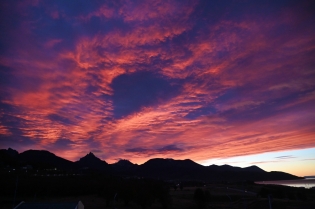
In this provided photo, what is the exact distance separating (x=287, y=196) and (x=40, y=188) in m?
103

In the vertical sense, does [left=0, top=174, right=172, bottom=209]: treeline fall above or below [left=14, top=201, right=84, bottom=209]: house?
above

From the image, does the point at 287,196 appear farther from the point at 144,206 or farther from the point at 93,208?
the point at 93,208

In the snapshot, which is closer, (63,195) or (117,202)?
(117,202)

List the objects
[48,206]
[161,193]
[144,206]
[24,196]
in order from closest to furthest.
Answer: [48,206] < [144,206] < [161,193] < [24,196]

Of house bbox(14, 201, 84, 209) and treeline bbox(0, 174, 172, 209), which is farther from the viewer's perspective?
treeline bbox(0, 174, 172, 209)

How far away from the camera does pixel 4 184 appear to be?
110938 millimetres

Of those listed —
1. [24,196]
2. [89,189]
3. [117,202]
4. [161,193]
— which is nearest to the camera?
[161,193]

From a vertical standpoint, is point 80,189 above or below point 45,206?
above

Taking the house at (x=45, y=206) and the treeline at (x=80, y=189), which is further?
the treeline at (x=80, y=189)

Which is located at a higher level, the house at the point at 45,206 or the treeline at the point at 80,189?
the treeline at the point at 80,189

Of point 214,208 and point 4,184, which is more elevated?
point 4,184

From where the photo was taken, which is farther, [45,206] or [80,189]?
[80,189]

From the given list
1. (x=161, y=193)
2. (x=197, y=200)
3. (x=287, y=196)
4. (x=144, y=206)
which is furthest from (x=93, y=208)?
(x=287, y=196)

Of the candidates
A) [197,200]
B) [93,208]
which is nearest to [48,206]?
[93,208]
